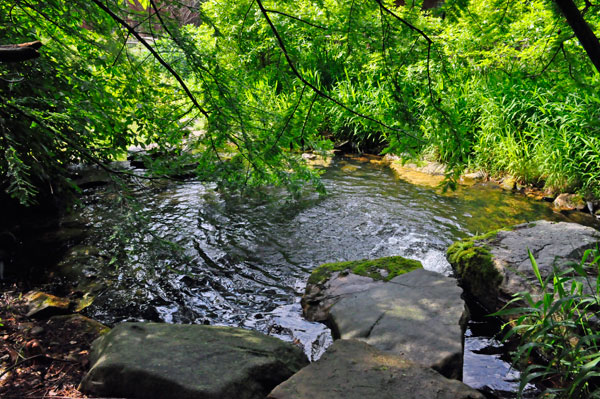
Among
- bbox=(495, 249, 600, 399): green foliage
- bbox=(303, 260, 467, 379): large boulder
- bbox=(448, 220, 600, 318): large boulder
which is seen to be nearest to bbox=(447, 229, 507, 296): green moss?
bbox=(448, 220, 600, 318): large boulder

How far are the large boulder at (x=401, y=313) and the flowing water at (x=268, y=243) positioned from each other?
0.93 feet

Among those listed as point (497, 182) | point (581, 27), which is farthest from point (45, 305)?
point (497, 182)

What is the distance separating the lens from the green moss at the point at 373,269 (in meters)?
3.60

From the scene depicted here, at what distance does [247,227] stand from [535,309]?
364cm

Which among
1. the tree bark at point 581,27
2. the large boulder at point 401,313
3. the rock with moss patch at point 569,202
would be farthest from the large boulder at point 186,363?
the rock with moss patch at point 569,202

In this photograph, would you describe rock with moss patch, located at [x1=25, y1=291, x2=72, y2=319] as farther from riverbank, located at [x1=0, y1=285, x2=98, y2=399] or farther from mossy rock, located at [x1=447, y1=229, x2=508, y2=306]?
mossy rock, located at [x1=447, y1=229, x2=508, y2=306]

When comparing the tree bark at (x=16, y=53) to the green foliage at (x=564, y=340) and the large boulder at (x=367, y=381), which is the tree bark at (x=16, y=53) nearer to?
the large boulder at (x=367, y=381)

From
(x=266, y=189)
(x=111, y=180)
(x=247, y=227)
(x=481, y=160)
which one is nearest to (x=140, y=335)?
(x=111, y=180)

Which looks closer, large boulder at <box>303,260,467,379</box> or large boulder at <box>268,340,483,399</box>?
large boulder at <box>268,340,483,399</box>

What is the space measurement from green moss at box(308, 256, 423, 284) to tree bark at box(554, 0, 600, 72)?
2.53 m

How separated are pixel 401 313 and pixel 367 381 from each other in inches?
33.6

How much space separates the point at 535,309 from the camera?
2.44 m

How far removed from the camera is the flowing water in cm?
329

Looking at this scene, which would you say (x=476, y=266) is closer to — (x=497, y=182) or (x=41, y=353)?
(x=41, y=353)
